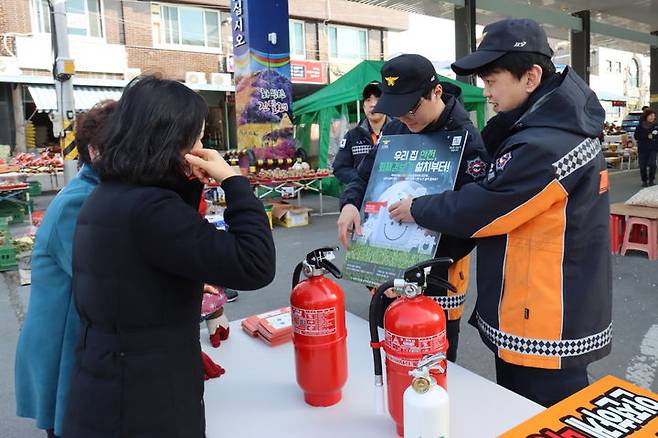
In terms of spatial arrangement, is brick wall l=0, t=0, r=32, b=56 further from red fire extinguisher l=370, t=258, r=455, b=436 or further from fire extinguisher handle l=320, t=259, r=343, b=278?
red fire extinguisher l=370, t=258, r=455, b=436

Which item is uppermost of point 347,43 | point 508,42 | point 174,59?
point 347,43

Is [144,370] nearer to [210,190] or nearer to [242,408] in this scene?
[242,408]

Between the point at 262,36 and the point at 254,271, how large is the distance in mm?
7316

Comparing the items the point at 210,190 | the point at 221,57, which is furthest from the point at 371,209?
the point at 221,57

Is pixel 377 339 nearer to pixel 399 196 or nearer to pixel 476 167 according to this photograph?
pixel 399 196

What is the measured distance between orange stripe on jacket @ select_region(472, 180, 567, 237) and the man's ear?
0.30 metres

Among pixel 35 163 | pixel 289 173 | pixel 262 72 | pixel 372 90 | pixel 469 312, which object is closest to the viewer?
pixel 469 312

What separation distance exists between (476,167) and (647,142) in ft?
34.3

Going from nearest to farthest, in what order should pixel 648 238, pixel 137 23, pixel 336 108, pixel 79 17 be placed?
pixel 648 238
pixel 336 108
pixel 79 17
pixel 137 23

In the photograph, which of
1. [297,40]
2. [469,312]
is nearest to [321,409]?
[469,312]

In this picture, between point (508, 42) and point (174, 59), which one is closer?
point (508, 42)

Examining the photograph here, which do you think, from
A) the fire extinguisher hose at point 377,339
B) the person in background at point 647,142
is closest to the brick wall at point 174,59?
the person in background at point 647,142

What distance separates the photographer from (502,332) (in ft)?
4.65

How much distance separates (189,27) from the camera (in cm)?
1814
